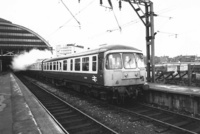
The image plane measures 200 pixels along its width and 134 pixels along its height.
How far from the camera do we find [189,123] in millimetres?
6422

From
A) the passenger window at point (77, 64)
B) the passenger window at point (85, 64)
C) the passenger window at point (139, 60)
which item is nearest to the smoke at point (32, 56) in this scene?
the passenger window at point (77, 64)

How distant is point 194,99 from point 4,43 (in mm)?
89034

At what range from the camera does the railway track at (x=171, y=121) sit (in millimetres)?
5759

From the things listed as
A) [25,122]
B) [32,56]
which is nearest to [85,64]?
[25,122]

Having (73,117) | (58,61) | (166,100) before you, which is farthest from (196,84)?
(58,61)

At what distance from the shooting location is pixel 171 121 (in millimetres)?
6762

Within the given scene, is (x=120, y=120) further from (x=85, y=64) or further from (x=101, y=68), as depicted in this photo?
(x=85, y=64)

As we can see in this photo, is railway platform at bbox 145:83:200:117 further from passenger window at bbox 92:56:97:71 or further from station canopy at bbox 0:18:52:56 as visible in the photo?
station canopy at bbox 0:18:52:56

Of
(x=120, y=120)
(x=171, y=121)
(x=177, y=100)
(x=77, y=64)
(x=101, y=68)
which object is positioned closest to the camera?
(x=171, y=121)

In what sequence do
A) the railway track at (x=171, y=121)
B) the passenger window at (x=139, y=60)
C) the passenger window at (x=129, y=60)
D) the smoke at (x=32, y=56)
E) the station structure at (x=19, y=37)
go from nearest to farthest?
the railway track at (x=171, y=121) → the passenger window at (x=129, y=60) → the passenger window at (x=139, y=60) → the smoke at (x=32, y=56) → the station structure at (x=19, y=37)

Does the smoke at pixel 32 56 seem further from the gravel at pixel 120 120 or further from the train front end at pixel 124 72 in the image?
the gravel at pixel 120 120

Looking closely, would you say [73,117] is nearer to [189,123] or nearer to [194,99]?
[189,123]

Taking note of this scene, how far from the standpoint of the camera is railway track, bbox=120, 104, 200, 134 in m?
5.76

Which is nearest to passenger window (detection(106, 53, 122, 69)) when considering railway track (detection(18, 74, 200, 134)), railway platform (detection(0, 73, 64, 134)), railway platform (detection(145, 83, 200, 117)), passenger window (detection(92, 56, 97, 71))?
passenger window (detection(92, 56, 97, 71))
